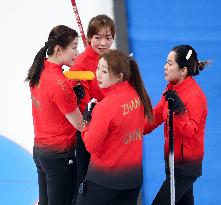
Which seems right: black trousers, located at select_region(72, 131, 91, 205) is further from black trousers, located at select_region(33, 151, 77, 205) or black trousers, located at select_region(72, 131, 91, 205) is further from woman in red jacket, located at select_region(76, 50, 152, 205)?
woman in red jacket, located at select_region(76, 50, 152, 205)

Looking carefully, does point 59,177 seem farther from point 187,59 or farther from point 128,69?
point 187,59

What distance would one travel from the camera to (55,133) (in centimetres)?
284

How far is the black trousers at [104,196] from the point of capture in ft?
8.26

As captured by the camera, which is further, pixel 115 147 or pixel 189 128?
pixel 189 128

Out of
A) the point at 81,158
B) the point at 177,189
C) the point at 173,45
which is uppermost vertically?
the point at 173,45

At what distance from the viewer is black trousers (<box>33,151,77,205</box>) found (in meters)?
2.88

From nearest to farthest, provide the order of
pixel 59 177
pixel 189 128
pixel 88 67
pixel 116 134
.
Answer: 1. pixel 116 134
2. pixel 189 128
3. pixel 59 177
4. pixel 88 67

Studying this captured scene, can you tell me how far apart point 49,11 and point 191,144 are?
9.78 ft

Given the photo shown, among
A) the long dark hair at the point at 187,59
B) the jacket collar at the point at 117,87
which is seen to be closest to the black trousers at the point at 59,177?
the jacket collar at the point at 117,87

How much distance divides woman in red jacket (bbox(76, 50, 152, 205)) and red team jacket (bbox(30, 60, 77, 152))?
0.23m

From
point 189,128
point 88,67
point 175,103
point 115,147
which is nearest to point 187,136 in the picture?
point 189,128

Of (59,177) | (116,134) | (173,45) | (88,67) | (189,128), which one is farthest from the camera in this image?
(173,45)

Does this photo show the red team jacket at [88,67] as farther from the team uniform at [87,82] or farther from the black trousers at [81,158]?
the black trousers at [81,158]

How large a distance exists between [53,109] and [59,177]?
39 cm
